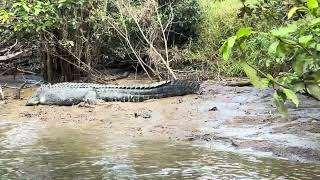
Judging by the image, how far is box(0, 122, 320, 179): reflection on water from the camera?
522 centimetres

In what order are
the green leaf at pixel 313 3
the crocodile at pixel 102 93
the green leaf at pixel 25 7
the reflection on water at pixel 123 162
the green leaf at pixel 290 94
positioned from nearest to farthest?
the green leaf at pixel 313 3
the green leaf at pixel 290 94
the reflection on water at pixel 123 162
the crocodile at pixel 102 93
the green leaf at pixel 25 7

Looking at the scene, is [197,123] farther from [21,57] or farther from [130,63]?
[21,57]

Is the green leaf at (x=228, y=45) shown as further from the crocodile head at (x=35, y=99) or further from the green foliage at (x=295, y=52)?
the crocodile head at (x=35, y=99)

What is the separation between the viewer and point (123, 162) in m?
5.75

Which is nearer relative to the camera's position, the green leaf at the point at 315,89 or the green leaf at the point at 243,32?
the green leaf at the point at 243,32

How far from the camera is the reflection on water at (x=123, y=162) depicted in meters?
5.22

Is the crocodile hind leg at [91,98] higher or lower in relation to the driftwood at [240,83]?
lower

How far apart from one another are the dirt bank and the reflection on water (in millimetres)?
397

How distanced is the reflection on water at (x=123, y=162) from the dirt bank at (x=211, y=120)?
397 millimetres

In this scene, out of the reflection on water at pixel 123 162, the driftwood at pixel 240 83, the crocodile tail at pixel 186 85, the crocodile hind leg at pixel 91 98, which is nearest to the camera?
the reflection on water at pixel 123 162

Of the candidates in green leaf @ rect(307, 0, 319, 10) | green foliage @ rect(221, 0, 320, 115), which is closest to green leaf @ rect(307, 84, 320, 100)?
green foliage @ rect(221, 0, 320, 115)

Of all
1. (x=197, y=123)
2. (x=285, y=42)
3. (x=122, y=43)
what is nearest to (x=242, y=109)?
(x=197, y=123)

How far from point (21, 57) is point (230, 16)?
17.5ft

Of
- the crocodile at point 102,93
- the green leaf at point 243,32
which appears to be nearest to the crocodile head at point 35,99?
the crocodile at point 102,93
